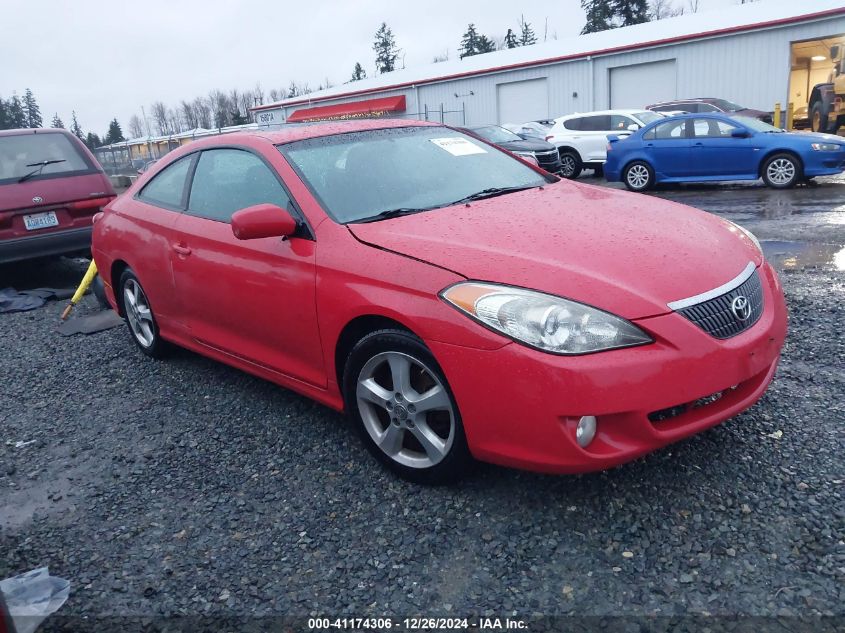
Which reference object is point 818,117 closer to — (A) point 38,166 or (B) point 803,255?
(B) point 803,255

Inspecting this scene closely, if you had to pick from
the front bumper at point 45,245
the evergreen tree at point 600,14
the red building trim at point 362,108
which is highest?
the evergreen tree at point 600,14

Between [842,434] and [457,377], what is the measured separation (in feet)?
5.98

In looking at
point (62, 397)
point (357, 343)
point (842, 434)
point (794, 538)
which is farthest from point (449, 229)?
point (62, 397)

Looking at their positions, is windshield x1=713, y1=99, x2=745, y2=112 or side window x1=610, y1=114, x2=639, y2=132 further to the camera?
windshield x1=713, y1=99, x2=745, y2=112

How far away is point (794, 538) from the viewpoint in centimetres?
249

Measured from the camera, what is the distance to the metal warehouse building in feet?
74.0

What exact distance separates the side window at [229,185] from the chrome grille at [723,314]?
197cm

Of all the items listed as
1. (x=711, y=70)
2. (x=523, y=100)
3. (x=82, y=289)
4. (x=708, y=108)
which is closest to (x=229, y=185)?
(x=82, y=289)

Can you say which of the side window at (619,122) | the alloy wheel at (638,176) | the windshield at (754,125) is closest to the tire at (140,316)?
the alloy wheel at (638,176)

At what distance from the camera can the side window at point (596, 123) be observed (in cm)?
1753

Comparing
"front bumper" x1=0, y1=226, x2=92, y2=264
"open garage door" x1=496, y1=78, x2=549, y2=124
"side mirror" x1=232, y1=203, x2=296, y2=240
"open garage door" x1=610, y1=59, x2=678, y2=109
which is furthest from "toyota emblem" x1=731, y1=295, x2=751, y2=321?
"open garage door" x1=496, y1=78, x2=549, y2=124

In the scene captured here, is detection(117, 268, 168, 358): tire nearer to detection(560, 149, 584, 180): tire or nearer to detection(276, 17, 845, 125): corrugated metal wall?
detection(560, 149, 584, 180): tire

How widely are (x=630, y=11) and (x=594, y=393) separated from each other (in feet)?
209

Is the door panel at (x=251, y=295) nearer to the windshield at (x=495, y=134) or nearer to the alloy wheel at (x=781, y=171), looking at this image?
the alloy wheel at (x=781, y=171)
